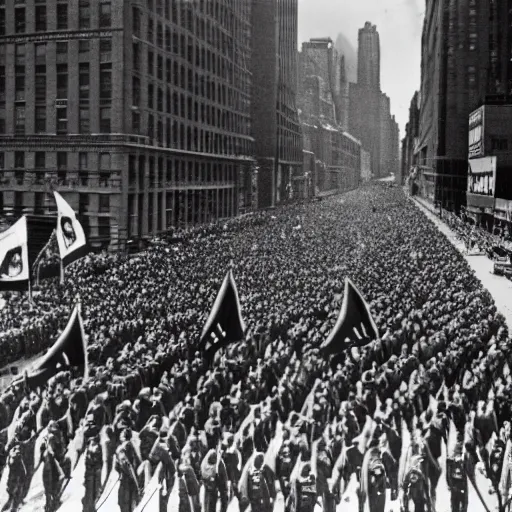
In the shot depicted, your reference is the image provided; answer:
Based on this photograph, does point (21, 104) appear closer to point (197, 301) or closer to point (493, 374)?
point (197, 301)

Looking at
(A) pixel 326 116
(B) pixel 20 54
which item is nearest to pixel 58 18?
(B) pixel 20 54

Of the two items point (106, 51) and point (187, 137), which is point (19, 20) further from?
point (187, 137)

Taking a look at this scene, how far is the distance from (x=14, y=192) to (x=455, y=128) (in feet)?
177

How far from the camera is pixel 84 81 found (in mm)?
18766

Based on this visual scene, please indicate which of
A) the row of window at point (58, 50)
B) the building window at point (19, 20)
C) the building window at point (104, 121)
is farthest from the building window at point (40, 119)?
the building window at point (19, 20)

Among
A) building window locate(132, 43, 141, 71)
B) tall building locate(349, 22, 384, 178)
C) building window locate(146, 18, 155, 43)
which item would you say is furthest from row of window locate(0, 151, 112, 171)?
tall building locate(349, 22, 384, 178)

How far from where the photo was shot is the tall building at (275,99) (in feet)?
62.8

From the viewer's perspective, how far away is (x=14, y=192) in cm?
1928

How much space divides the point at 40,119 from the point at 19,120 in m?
0.61

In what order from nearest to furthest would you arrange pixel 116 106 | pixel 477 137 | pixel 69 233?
pixel 116 106, pixel 69 233, pixel 477 137

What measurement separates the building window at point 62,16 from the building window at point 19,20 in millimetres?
1043

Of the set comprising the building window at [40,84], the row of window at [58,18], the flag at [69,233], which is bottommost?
the flag at [69,233]

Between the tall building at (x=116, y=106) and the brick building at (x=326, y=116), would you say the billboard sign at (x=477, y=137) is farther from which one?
the tall building at (x=116, y=106)

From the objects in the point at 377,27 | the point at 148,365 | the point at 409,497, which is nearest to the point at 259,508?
the point at 409,497
